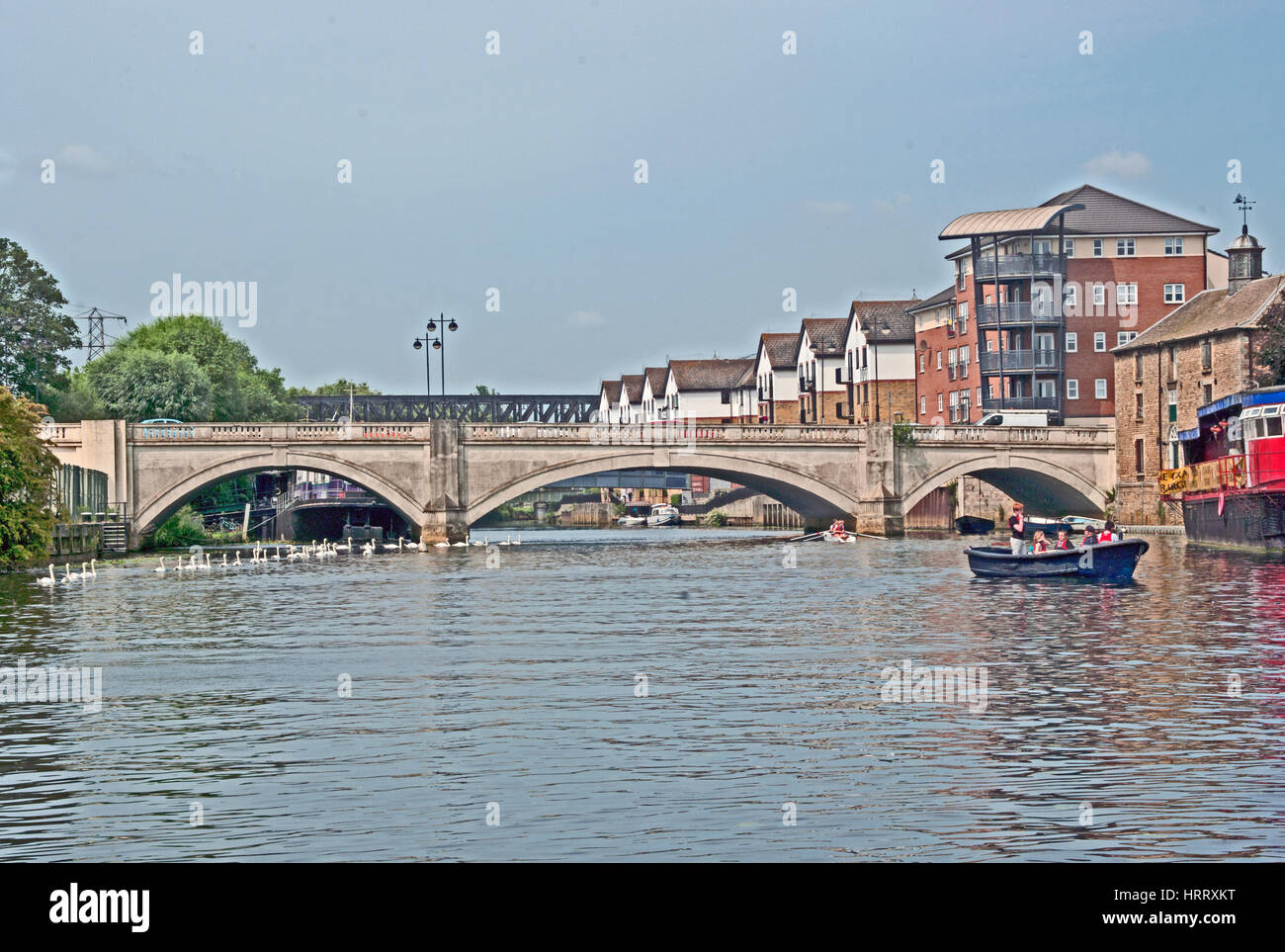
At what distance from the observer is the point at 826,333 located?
126 metres

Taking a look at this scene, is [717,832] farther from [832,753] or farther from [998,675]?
[998,675]

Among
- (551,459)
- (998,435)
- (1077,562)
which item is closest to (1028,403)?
(998,435)

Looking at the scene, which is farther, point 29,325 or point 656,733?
point 29,325

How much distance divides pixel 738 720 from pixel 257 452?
61.2 meters

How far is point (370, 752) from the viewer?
18234mm

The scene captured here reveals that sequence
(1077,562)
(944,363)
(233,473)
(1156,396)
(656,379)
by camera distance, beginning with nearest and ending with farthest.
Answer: (1077,562) → (233,473) → (1156,396) → (944,363) → (656,379)

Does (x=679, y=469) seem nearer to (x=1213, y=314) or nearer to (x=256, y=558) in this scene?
(x=256, y=558)

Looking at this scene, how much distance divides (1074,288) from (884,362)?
23.0 m

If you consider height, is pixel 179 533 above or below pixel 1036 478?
below

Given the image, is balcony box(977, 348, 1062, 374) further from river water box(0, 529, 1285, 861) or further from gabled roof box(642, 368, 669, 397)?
gabled roof box(642, 368, 669, 397)

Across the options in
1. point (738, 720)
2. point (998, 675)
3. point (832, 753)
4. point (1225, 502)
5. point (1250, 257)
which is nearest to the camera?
point (832, 753)

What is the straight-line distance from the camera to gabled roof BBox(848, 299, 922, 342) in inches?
4523

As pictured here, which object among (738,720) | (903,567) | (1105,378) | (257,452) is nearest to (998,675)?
(738,720)

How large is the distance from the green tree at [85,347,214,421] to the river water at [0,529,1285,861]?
57.5m
